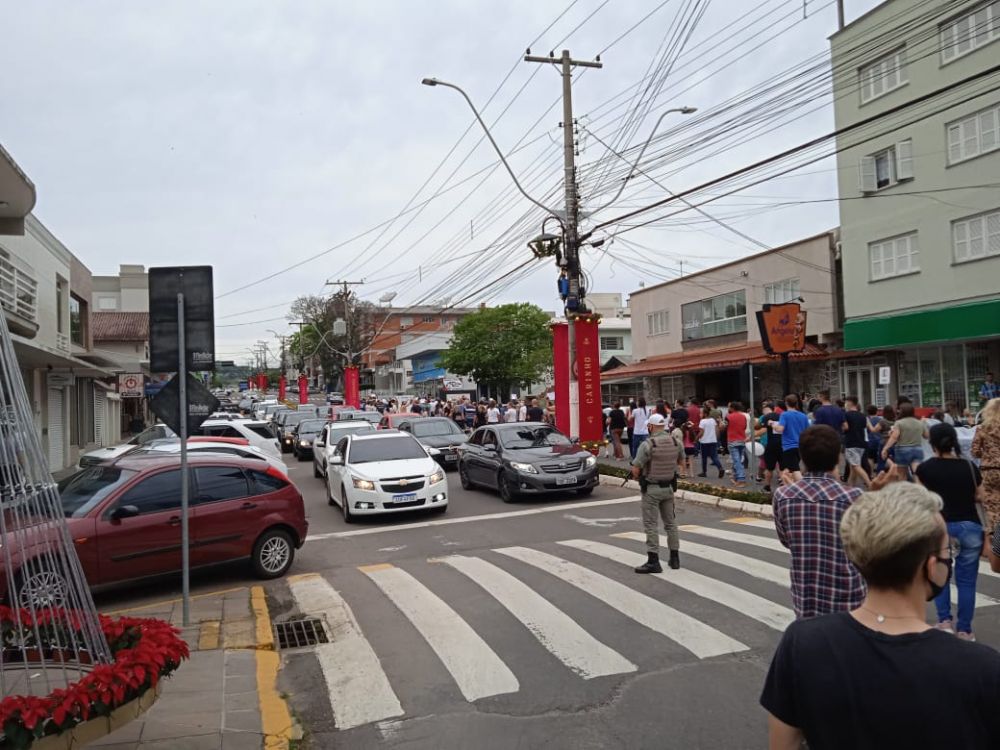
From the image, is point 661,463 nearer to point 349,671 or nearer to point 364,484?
point 349,671

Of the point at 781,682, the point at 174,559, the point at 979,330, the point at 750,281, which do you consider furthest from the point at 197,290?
the point at 750,281

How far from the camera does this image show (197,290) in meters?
7.88

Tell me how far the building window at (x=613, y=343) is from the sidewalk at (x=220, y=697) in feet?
170

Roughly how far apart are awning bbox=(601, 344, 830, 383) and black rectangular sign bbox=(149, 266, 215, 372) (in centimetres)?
2186

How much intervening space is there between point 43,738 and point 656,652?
424 cm

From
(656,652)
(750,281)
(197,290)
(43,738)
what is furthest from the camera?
(750,281)

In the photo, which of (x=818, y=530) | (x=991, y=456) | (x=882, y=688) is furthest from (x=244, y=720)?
(x=991, y=456)

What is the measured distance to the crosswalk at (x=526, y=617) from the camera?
5.81m

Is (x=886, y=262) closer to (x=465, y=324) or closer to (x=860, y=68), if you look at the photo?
(x=860, y=68)

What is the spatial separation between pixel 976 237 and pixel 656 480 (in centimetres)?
1951

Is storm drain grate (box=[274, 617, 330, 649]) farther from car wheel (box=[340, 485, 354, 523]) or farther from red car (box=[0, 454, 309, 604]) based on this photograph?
car wheel (box=[340, 485, 354, 523])

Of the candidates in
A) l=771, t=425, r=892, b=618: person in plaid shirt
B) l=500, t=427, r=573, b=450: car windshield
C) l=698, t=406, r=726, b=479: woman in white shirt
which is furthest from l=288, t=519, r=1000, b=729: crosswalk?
l=698, t=406, r=726, b=479: woman in white shirt

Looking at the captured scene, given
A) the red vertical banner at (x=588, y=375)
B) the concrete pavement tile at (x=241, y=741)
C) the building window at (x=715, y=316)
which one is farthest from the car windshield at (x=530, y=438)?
the building window at (x=715, y=316)

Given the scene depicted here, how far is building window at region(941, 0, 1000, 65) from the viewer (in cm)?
2177
